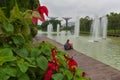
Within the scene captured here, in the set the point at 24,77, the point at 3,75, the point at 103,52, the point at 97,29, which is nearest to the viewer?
the point at 3,75

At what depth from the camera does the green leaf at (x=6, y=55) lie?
4.97 feet

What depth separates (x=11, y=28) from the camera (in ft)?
5.56

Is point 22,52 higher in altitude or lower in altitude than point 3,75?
higher

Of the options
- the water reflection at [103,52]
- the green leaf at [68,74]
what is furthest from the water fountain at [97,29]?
the green leaf at [68,74]

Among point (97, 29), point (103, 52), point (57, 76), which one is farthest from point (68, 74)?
point (97, 29)

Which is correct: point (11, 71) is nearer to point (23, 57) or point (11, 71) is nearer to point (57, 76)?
point (23, 57)

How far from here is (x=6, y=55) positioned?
1592 millimetres

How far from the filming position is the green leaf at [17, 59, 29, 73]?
61.0 inches

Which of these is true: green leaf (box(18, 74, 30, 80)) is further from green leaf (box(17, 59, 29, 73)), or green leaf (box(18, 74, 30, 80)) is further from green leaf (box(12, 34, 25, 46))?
green leaf (box(12, 34, 25, 46))

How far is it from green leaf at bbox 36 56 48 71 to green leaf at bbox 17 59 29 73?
0.34 ft

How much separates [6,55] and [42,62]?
234 millimetres

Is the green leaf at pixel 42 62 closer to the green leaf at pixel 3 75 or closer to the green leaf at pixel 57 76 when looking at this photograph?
the green leaf at pixel 57 76

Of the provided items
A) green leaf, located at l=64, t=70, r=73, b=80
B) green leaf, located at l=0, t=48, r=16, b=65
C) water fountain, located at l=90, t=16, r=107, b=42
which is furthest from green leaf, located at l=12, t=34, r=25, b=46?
water fountain, located at l=90, t=16, r=107, b=42

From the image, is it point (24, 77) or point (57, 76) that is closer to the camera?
point (24, 77)
